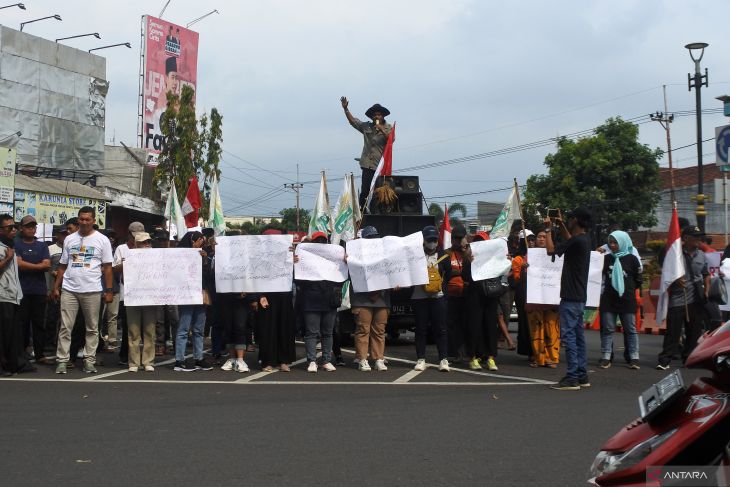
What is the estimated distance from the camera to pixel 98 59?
44.7 m

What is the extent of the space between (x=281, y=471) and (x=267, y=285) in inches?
240

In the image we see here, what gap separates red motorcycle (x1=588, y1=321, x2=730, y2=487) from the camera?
3.31 meters

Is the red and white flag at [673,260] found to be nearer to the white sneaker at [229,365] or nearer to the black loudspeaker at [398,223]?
the black loudspeaker at [398,223]

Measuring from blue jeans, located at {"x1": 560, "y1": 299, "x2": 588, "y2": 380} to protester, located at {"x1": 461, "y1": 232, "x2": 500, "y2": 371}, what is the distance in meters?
1.98

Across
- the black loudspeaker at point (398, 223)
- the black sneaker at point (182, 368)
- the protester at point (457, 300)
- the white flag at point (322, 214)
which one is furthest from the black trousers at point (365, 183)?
the black sneaker at point (182, 368)

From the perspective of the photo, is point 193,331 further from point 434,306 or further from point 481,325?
point 481,325

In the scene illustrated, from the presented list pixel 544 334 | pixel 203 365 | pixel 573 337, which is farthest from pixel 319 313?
pixel 573 337

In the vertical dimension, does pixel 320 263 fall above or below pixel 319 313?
above

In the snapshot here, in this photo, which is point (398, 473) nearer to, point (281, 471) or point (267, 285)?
point (281, 471)

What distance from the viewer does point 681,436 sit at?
337cm

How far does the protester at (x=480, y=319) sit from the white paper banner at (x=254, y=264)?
7.98 feet

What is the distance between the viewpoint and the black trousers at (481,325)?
11.9 m

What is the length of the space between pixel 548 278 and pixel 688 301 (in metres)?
1.96

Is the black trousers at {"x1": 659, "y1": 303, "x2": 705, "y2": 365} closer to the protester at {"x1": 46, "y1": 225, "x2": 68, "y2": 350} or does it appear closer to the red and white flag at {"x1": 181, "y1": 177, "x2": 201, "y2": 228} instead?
the protester at {"x1": 46, "y1": 225, "x2": 68, "y2": 350}
